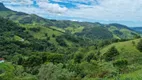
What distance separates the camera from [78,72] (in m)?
52.2

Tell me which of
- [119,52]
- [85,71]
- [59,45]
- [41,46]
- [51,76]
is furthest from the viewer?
[59,45]

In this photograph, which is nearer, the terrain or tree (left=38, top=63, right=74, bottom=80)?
the terrain

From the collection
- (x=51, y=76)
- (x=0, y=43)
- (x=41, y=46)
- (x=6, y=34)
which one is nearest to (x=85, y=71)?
(x=51, y=76)

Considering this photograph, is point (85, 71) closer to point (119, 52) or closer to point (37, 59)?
point (119, 52)

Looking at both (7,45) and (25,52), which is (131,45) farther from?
(7,45)

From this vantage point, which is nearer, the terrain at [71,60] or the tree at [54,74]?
the terrain at [71,60]

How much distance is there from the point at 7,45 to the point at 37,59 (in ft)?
201

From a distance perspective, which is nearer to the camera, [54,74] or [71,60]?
[54,74]

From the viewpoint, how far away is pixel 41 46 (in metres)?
180

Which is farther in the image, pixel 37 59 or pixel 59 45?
pixel 59 45

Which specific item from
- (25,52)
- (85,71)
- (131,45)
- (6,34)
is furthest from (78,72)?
(6,34)

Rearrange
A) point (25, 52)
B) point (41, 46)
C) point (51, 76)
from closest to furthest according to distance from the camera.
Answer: point (51, 76) → point (25, 52) → point (41, 46)

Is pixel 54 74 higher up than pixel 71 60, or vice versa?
pixel 54 74

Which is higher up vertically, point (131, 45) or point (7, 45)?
point (131, 45)
